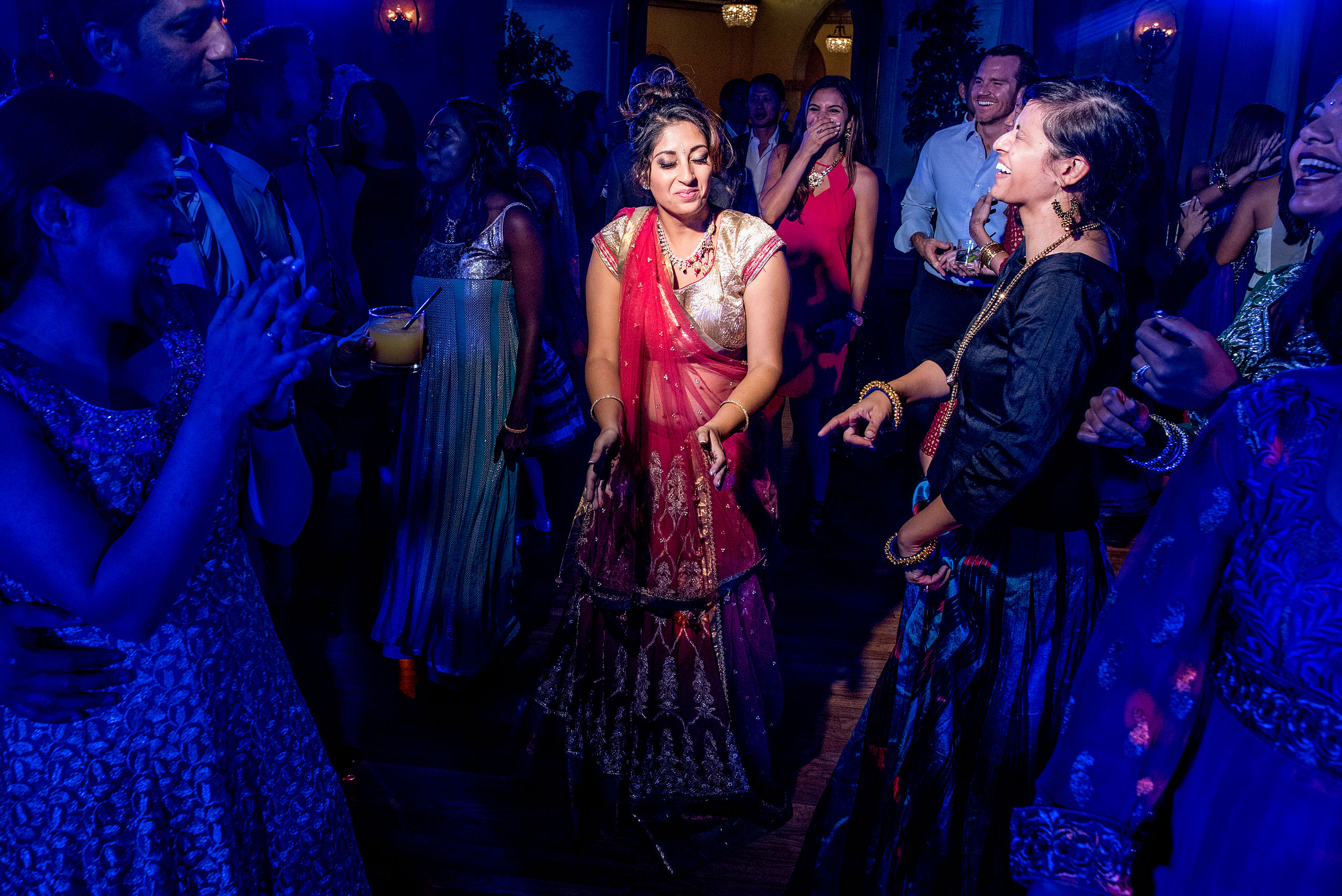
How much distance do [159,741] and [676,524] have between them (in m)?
1.27

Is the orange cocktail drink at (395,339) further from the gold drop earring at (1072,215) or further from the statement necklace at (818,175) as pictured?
the statement necklace at (818,175)

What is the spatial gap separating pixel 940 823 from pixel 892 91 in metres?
9.08

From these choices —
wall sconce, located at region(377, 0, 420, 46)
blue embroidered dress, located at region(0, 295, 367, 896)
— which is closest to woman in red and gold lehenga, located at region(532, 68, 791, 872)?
blue embroidered dress, located at region(0, 295, 367, 896)

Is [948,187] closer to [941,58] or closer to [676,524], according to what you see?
[676,524]

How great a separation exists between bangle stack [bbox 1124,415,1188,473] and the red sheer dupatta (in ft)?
3.04

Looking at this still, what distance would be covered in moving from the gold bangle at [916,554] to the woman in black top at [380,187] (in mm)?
2473

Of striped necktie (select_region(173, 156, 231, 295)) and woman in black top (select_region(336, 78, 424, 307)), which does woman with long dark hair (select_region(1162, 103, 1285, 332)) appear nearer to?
woman in black top (select_region(336, 78, 424, 307))

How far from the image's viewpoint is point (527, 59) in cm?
835

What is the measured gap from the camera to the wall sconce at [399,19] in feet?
28.8

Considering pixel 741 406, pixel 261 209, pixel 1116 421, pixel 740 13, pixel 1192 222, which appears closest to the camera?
pixel 1116 421

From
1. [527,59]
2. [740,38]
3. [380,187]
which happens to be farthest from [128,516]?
[740,38]

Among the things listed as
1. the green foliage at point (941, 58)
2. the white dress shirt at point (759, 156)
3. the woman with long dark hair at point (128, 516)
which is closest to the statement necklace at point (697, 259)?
the woman with long dark hair at point (128, 516)

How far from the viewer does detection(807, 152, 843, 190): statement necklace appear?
3.71 meters

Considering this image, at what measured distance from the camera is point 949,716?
5.61ft
